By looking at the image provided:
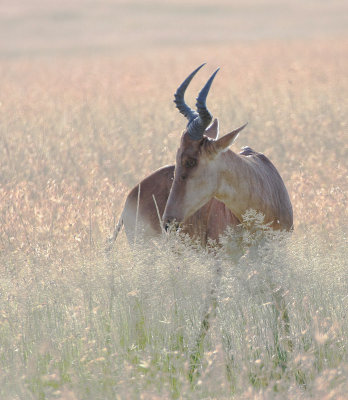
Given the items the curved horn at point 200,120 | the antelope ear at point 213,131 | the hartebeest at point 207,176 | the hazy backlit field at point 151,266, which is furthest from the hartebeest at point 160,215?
the curved horn at point 200,120

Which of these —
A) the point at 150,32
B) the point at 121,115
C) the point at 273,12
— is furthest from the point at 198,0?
the point at 121,115

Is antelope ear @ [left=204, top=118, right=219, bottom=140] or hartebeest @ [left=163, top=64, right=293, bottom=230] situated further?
antelope ear @ [left=204, top=118, right=219, bottom=140]

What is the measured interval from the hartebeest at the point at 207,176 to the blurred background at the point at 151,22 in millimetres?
37023

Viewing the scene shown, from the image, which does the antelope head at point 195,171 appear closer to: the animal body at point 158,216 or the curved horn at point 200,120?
the curved horn at point 200,120

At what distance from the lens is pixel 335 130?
13.3m

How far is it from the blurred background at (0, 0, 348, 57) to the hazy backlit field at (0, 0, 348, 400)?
92.9 feet

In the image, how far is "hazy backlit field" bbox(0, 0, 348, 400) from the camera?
4906 mm

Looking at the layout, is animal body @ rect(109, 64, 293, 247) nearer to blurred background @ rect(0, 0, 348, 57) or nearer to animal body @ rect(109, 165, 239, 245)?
animal body @ rect(109, 165, 239, 245)

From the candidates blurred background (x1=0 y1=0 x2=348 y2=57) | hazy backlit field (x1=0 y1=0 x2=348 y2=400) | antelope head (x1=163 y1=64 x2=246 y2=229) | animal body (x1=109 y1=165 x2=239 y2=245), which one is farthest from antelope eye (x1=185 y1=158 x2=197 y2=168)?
blurred background (x1=0 y1=0 x2=348 y2=57)

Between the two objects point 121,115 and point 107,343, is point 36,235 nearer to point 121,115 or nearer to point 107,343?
point 107,343

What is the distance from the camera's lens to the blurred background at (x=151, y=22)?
159 ft

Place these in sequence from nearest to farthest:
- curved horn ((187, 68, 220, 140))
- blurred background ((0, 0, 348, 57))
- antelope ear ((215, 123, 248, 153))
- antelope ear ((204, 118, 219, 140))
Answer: curved horn ((187, 68, 220, 140)) < antelope ear ((215, 123, 248, 153)) < antelope ear ((204, 118, 219, 140)) < blurred background ((0, 0, 348, 57))

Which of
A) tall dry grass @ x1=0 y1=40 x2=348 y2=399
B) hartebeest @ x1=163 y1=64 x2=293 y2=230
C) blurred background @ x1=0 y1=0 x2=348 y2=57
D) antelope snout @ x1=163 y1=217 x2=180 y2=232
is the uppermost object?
blurred background @ x1=0 y1=0 x2=348 y2=57

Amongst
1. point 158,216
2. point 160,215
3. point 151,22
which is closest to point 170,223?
point 158,216
